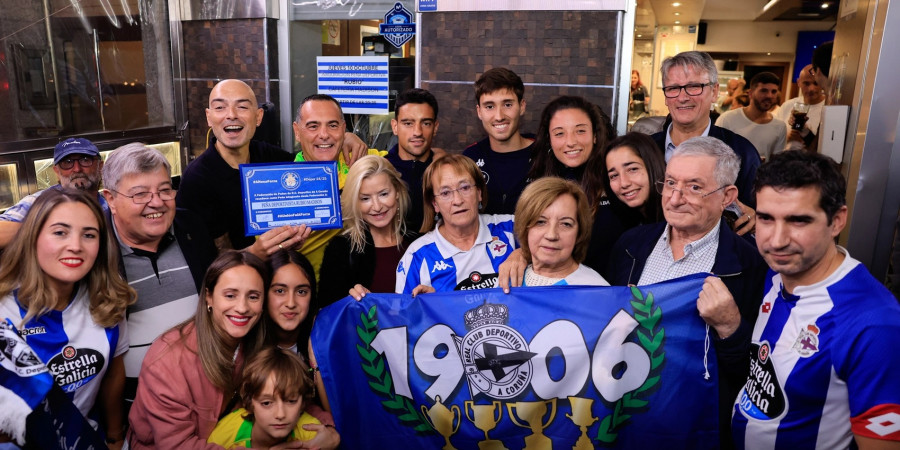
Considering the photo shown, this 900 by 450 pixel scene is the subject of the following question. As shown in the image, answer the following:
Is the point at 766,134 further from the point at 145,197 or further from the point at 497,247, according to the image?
the point at 145,197

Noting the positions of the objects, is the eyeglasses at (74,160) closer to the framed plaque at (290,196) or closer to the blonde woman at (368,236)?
the framed plaque at (290,196)

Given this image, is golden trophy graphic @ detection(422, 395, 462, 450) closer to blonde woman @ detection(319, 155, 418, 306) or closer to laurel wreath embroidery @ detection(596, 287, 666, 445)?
laurel wreath embroidery @ detection(596, 287, 666, 445)

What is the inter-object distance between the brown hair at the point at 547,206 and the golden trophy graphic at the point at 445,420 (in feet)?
2.49

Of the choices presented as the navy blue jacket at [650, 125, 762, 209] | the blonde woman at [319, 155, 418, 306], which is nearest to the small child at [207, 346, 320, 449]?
the blonde woman at [319, 155, 418, 306]

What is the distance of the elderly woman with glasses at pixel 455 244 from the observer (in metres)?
2.97

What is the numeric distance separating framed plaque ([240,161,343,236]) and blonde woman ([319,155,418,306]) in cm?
10

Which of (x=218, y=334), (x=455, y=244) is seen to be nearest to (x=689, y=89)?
(x=455, y=244)

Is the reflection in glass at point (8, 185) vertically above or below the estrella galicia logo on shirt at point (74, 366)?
above

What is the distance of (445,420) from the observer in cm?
258

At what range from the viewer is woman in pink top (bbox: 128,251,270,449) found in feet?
8.00

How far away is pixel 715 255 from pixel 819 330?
0.57 meters

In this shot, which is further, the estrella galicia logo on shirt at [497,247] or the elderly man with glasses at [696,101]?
the elderly man with glasses at [696,101]

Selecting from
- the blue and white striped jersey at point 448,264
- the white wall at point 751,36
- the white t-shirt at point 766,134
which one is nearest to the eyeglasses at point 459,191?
the blue and white striped jersey at point 448,264

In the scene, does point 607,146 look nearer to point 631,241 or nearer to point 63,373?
point 631,241
